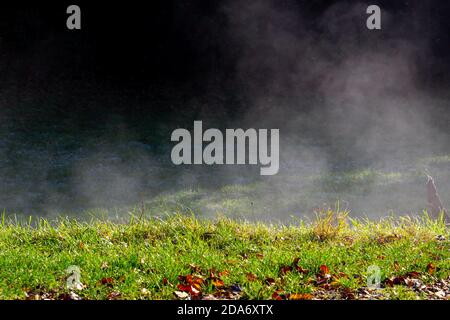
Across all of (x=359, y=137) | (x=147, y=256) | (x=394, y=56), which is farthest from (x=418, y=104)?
(x=147, y=256)

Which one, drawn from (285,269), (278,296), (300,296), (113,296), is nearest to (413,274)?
(285,269)

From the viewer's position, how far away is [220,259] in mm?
4934

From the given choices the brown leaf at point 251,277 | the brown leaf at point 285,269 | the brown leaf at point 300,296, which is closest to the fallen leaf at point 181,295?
the brown leaf at point 251,277

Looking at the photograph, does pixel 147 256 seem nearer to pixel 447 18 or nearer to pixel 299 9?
pixel 299 9

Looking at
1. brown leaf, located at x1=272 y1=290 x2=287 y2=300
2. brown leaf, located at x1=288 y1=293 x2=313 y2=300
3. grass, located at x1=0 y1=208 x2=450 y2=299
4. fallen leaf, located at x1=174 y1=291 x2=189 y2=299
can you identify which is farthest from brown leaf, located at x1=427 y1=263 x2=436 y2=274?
fallen leaf, located at x1=174 y1=291 x2=189 y2=299

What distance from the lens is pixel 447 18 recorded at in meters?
15.9

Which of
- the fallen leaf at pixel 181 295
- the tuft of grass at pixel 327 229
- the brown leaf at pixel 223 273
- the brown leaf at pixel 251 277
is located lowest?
the fallen leaf at pixel 181 295

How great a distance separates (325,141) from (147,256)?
8794 millimetres

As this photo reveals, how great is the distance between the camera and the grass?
4109 mm

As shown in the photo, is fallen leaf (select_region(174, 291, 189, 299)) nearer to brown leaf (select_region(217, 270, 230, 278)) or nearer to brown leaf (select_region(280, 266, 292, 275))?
brown leaf (select_region(217, 270, 230, 278))

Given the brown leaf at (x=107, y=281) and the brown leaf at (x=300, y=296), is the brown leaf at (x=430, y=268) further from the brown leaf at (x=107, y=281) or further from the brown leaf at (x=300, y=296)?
the brown leaf at (x=107, y=281)

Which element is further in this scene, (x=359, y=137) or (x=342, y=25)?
(x=342, y=25)

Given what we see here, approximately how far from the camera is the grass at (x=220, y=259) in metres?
4.11

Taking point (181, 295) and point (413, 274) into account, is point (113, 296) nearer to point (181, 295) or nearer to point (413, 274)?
point (181, 295)
